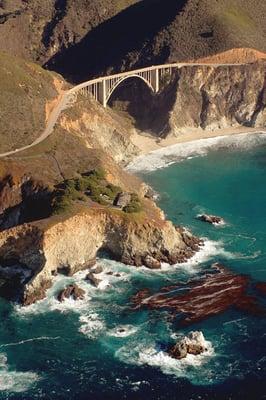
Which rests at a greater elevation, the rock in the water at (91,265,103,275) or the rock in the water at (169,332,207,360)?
the rock in the water at (91,265,103,275)

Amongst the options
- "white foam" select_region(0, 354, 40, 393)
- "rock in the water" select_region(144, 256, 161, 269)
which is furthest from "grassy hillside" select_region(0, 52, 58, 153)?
"white foam" select_region(0, 354, 40, 393)

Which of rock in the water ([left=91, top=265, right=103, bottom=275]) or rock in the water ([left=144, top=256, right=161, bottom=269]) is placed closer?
rock in the water ([left=91, top=265, right=103, bottom=275])

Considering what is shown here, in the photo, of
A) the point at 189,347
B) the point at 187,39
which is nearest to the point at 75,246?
the point at 189,347

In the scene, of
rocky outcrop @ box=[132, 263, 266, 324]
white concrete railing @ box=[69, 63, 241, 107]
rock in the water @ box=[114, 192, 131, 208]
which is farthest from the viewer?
white concrete railing @ box=[69, 63, 241, 107]

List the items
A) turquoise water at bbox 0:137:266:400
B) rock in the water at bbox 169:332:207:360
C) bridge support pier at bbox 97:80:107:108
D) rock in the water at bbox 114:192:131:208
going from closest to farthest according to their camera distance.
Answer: turquoise water at bbox 0:137:266:400 → rock in the water at bbox 169:332:207:360 → rock in the water at bbox 114:192:131:208 → bridge support pier at bbox 97:80:107:108

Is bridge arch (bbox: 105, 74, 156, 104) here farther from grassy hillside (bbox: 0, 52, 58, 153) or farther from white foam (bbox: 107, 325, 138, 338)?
white foam (bbox: 107, 325, 138, 338)

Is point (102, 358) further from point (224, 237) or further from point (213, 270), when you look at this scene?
point (224, 237)

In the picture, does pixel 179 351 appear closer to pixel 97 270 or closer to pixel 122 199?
pixel 97 270
